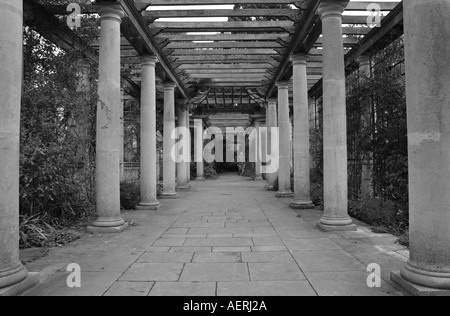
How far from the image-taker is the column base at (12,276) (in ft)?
12.0

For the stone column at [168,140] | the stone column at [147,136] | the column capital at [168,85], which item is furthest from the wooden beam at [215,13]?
the stone column at [168,140]

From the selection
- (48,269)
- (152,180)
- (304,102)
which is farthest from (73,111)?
(304,102)

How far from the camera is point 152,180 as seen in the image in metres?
11.1

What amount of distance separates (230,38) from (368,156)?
5.49m

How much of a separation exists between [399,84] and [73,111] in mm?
8222

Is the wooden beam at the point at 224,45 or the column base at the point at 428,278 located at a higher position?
the wooden beam at the point at 224,45

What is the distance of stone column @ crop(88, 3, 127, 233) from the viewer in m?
7.64

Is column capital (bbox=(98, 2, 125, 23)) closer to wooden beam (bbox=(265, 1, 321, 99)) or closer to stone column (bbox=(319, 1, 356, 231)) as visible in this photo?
wooden beam (bbox=(265, 1, 321, 99))

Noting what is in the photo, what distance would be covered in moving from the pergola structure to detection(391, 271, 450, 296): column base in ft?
0.11

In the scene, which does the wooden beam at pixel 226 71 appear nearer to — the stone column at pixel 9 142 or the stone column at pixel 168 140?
the stone column at pixel 168 140

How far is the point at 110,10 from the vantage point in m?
7.75

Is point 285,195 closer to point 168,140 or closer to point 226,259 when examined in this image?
point 168,140

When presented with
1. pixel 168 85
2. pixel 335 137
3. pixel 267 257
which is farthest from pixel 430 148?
pixel 168 85

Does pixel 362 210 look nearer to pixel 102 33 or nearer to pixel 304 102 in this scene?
pixel 304 102
